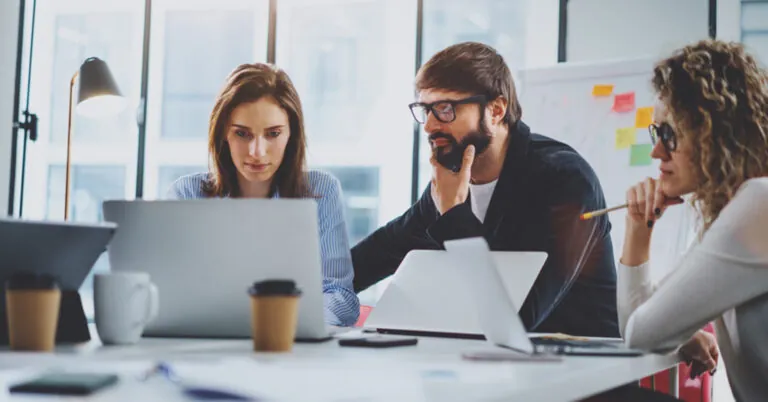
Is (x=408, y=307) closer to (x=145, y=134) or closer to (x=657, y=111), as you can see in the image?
(x=657, y=111)

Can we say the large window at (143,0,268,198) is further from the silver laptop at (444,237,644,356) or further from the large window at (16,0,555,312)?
the silver laptop at (444,237,644,356)

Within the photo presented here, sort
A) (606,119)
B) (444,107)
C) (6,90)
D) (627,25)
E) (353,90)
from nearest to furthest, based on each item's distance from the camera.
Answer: (444,107) → (606,119) → (627,25) → (6,90) → (353,90)

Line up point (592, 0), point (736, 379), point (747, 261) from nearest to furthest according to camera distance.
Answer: point (747, 261) < point (736, 379) < point (592, 0)

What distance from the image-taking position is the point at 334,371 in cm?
100

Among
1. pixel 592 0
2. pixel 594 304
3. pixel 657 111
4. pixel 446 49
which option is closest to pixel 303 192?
pixel 446 49

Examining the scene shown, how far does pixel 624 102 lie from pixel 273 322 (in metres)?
2.86

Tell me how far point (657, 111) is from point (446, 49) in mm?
930

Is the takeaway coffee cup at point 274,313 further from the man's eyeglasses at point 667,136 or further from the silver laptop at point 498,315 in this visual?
the man's eyeglasses at point 667,136

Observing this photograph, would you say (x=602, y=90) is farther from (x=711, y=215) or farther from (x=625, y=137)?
(x=711, y=215)

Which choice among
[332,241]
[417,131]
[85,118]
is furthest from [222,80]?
[332,241]

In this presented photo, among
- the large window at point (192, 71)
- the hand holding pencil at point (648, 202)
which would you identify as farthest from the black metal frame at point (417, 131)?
the large window at point (192, 71)

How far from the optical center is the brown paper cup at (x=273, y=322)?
1.17 metres

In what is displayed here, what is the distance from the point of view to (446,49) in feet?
8.00

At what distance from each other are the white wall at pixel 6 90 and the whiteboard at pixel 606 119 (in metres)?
2.83
